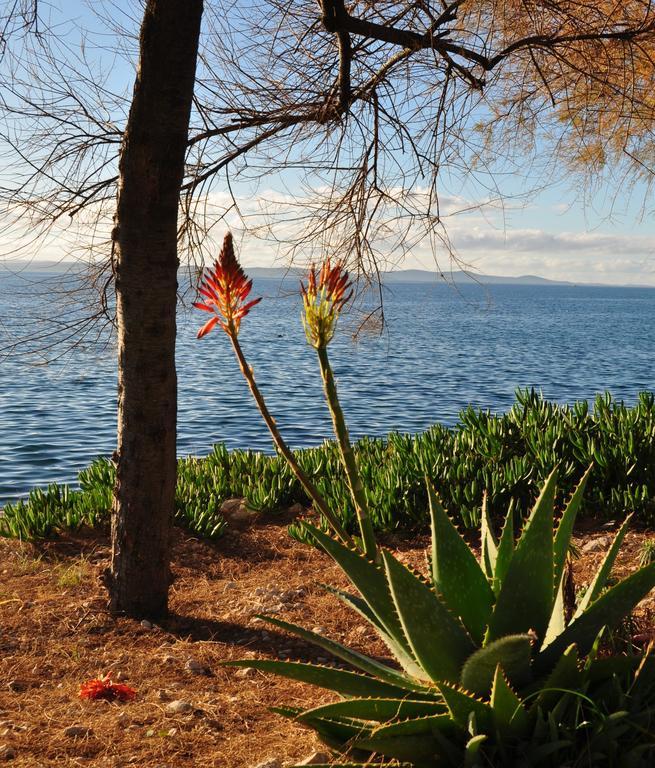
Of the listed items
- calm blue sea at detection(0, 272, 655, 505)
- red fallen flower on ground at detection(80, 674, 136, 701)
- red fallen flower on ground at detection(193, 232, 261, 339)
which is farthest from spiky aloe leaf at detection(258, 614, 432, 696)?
calm blue sea at detection(0, 272, 655, 505)

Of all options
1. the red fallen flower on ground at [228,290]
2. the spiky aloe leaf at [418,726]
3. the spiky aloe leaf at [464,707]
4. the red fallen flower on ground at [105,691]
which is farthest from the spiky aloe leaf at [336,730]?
the red fallen flower on ground at [228,290]

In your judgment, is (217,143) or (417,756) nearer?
(417,756)

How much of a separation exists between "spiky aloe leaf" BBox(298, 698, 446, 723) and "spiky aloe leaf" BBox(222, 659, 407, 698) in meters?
0.12

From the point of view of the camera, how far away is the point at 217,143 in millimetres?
5707

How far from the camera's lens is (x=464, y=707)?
8.38 feet

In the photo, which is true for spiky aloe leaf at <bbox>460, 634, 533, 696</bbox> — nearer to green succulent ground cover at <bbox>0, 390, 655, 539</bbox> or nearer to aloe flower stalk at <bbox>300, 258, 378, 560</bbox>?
aloe flower stalk at <bbox>300, 258, 378, 560</bbox>

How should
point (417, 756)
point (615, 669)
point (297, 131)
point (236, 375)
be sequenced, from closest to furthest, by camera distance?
point (417, 756), point (615, 669), point (297, 131), point (236, 375)

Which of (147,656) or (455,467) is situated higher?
(455,467)

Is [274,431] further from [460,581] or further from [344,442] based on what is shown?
[460,581]

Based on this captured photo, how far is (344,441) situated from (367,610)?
2.86 feet

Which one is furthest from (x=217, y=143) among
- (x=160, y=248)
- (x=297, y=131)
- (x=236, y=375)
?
(x=236, y=375)

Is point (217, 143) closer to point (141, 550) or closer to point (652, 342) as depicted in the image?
point (141, 550)

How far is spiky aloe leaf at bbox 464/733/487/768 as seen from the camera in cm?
244

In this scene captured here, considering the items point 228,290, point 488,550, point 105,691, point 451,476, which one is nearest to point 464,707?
point 488,550
